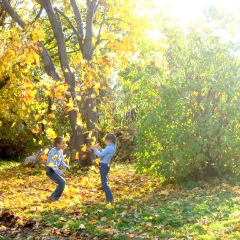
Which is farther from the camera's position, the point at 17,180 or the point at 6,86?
the point at 6,86

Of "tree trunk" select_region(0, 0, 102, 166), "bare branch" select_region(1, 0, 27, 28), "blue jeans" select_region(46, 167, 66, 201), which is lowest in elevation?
"blue jeans" select_region(46, 167, 66, 201)

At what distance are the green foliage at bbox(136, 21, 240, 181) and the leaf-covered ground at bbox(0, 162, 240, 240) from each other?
24.8 inches

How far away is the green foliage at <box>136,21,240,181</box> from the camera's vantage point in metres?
10.6

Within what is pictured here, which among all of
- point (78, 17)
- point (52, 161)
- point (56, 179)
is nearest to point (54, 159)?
point (52, 161)

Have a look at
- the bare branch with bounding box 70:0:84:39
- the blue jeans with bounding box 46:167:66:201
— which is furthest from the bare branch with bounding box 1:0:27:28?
the blue jeans with bounding box 46:167:66:201

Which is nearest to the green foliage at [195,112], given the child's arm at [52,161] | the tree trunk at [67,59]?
the child's arm at [52,161]

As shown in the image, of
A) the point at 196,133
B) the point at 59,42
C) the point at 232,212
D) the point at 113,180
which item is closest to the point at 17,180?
the point at 113,180

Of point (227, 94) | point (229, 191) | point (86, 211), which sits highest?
point (227, 94)

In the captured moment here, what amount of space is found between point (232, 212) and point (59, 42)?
1052cm

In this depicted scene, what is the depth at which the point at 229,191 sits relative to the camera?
32.2ft

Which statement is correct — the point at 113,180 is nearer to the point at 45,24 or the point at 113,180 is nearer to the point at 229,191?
the point at 229,191

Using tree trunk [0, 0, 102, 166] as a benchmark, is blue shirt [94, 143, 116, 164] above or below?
below

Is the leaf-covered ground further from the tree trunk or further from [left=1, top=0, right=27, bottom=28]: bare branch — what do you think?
[left=1, top=0, right=27, bottom=28]: bare branch

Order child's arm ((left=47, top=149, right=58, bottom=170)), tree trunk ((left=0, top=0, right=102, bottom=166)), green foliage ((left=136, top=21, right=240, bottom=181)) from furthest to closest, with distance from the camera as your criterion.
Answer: tree trunk ((left=0, top=0, right=102, bottom=166))
green foliage ((left=136, top=21, right=240, bottom=181))
child's arm ((left=47, top=149, right=58, bottom=170))
